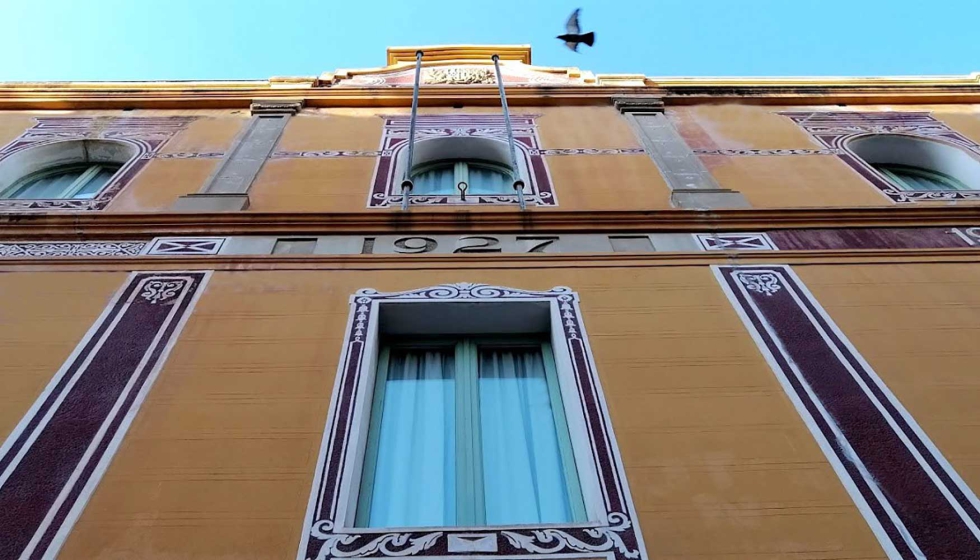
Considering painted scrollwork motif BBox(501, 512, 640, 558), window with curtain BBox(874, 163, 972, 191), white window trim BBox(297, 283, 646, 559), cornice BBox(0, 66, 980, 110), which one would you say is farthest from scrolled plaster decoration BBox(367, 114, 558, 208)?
painted scrollwork motif BBox(501, 512, 640, 558)

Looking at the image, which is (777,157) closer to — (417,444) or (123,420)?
(417,444)

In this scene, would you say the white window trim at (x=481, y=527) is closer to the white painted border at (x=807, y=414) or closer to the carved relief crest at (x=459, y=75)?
the white painted border at (x=807, y=414)

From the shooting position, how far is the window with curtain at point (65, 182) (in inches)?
350

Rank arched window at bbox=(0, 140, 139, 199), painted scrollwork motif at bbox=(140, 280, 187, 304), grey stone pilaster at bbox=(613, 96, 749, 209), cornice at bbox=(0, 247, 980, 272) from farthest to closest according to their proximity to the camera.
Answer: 1. arched window at bbox=(0, 140, 139, 199)
2. grey stone pilaster at bbox=(613, 96, 749, 209)
3. cornice at bbox=(0, 247, 980, 272)
4. painted scrollwork motif at bbox=(140, 280, 187, 304)

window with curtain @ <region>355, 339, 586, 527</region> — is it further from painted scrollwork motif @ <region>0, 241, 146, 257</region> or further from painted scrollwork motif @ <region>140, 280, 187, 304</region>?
painted scrollwork motif @ <region>0, 241, 146, 257</region>

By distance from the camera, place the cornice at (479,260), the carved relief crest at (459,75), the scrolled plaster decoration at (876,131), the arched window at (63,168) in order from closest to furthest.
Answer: the cornice at (479,260) → the scrolled plaster decoration at (876,131) → the arched window at (63,168) → the carved relief crest at (459,75)

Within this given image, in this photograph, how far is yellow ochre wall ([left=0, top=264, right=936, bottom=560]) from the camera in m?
4.18

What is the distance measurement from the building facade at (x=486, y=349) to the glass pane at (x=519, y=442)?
19mm

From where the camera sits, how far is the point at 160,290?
6.21 metres

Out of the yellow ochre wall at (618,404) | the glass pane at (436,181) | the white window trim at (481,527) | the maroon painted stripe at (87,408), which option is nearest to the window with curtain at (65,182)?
the yellow ochre wall at (618,404)

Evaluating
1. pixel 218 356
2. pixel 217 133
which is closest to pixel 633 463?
pixel 218 356

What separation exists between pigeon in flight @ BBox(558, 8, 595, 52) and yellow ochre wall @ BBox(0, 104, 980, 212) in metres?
3.06

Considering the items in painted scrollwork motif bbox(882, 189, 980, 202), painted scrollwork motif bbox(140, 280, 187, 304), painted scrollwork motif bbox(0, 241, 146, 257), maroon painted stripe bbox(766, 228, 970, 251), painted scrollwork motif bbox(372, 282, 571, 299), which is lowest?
painted scrollwork motif bbox(372, 282, 571, 299)

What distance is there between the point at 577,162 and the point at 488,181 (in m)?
1.05
